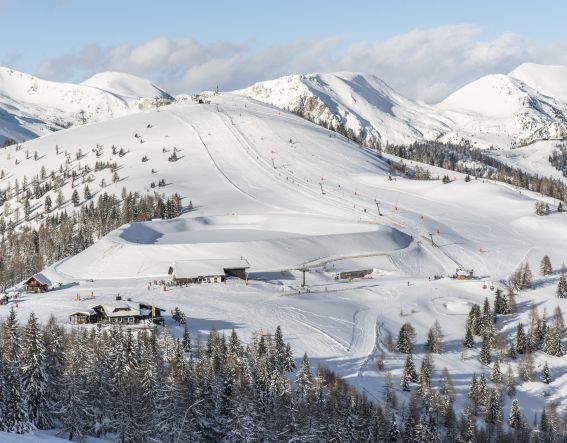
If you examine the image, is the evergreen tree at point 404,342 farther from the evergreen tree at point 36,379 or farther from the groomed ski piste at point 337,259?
the evergreen tree at point 36,379

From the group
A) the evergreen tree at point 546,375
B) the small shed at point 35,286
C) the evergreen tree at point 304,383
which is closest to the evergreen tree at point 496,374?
the evergreen tree at point 546,375

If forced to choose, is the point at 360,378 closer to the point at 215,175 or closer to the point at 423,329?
the point at 423,329

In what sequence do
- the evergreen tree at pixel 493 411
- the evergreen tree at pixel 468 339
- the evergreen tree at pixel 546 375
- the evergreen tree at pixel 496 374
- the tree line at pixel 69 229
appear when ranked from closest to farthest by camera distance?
the evergreen tree at pixel 493 411
the evergreen tree at pixel 496 374
the evergreen tree at pixel 546 375
the evergreen tree at pixel 468 339
the tree line at pixel 69 229

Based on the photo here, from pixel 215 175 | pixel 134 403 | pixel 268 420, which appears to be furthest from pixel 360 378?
pixel 215 175

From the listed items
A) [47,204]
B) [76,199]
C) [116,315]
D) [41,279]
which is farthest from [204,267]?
[47,204]

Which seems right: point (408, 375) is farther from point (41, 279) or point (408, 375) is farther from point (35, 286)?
point (41, 279)

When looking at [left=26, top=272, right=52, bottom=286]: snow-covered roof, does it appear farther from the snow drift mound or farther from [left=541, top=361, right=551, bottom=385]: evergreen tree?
[left=541, top=361, right=551, bottom=385]: evergreen tree
